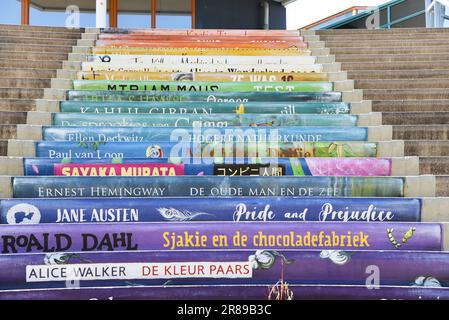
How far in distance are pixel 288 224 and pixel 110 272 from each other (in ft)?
3.85

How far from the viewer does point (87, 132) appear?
470cm

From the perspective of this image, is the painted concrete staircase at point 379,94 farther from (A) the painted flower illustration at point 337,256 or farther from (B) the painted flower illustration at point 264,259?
(B) the painted flower illustration at point 264,259

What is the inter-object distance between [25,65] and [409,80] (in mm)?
4233

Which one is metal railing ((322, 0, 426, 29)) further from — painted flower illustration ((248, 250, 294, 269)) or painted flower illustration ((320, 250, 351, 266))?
painted flower illustration ((248, 250, 294, 269))

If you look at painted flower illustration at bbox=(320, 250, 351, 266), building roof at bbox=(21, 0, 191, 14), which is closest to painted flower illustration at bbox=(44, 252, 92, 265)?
painted flower illustration at bbox=(320, 250, 351, 266)

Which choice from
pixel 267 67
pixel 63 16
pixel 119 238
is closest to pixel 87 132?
pixel 119 238

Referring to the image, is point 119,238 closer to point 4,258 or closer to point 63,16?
point 4,258

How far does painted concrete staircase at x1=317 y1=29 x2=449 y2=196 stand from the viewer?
4668 millimetres

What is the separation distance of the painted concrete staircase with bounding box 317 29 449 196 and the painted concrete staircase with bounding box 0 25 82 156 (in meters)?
3.32

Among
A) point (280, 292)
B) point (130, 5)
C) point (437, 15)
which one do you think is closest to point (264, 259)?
point (280, 292)

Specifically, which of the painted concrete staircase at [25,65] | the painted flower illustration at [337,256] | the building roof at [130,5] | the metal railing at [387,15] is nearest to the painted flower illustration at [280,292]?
the painted flower illustration at [337,256]

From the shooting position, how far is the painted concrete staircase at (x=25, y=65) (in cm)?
500

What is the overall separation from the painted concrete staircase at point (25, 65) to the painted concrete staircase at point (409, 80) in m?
3.32

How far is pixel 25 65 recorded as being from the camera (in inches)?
246
